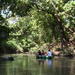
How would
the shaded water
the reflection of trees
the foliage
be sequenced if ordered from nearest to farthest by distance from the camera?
the shaded water → the reflection of trees → the foliage

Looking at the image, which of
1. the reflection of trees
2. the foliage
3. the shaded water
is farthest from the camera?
the foliage

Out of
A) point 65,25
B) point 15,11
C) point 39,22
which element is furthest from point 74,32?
point 15,11

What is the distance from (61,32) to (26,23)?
548 centimetres

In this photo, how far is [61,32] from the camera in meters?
56.0

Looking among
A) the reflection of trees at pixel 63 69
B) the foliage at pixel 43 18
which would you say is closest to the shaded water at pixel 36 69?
the reflection of trees at pixel 63 69

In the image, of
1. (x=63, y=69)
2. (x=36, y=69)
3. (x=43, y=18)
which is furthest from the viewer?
(x=43, y=18)

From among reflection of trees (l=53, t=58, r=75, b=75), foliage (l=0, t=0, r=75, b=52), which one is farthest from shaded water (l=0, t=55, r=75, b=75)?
foliage (l=0, t=0, r=75, b=52)

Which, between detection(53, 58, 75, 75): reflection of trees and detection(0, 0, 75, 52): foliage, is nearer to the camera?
detection(53, 58, 75, 75): reflection of trees

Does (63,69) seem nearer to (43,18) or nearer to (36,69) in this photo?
(36,69)

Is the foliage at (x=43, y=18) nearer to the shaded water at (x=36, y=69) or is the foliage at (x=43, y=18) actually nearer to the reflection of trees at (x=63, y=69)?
the shaded water at (x=36, y=69)

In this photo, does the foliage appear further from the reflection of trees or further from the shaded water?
the reflection of trees

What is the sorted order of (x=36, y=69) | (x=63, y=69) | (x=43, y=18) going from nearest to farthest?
(x=36, y=69) < (x=63, y=69) < (x=43, y=18)

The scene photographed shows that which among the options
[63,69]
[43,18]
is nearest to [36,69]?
[63,69]

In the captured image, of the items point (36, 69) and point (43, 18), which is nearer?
point (36, 69)
